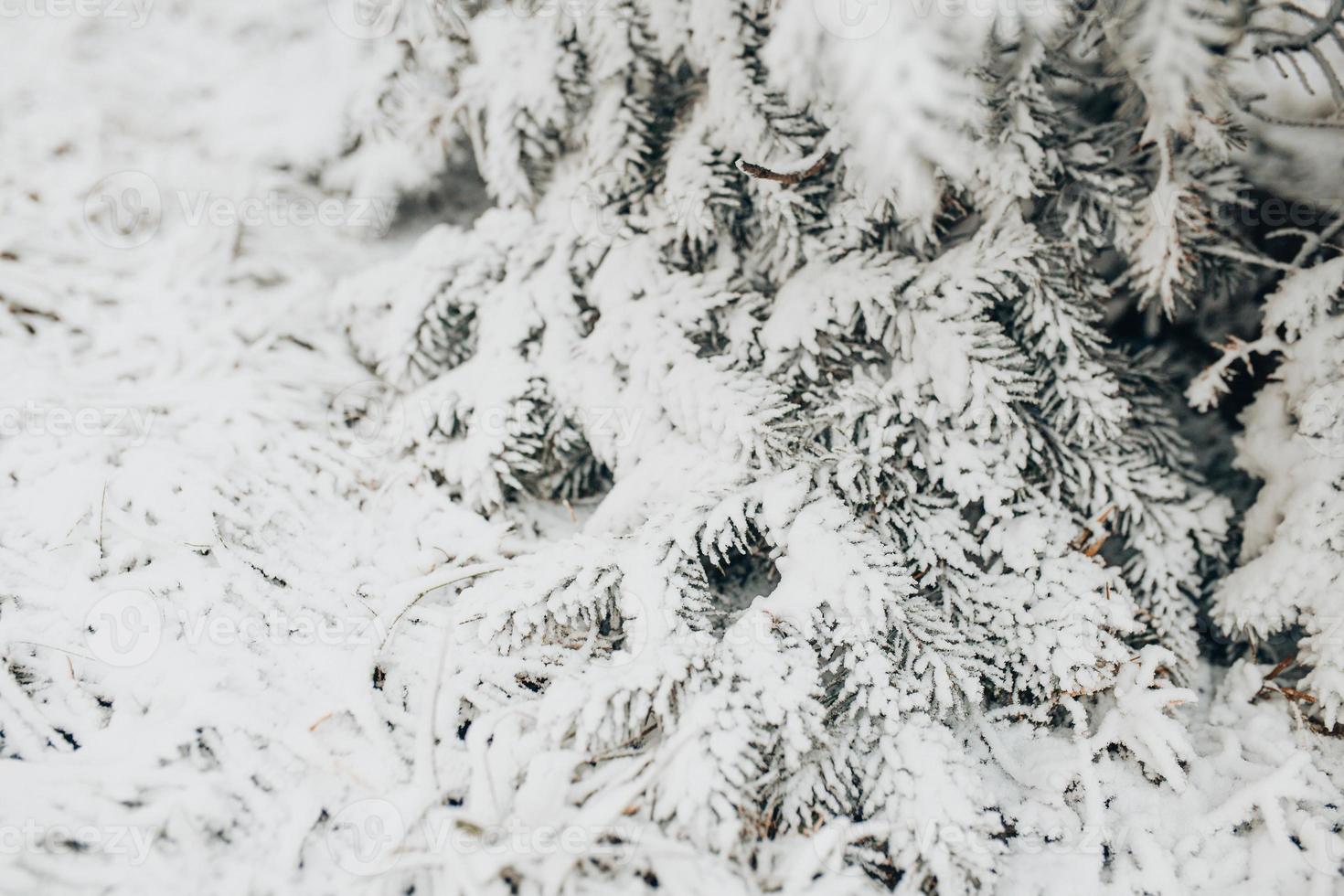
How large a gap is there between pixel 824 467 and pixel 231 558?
1.27 metres

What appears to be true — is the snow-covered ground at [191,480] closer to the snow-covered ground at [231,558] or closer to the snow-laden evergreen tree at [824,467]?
the snow-covered ground at [231,558]

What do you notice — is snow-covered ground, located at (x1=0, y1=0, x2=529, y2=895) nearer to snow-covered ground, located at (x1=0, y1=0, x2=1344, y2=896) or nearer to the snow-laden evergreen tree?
snow-covered ground, located at (x1=0, y1=0, x2=1344, y2=896)

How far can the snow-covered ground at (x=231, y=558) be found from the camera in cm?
119

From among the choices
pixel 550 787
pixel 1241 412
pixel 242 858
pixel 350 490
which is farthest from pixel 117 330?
pixel 1241 412

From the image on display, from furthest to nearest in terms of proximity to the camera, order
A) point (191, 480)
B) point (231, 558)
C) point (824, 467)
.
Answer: point (191, 480), point (231, 558), point (824, 467)

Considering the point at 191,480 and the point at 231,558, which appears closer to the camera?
the point at 231,558

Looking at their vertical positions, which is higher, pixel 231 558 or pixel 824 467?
pixel 824 467

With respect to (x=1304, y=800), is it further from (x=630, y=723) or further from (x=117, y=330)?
(x=117, y=330)

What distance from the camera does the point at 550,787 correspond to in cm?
115

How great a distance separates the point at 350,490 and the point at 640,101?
3.82 feet

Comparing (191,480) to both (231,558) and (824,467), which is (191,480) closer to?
(231,558)

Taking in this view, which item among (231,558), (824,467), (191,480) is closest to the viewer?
(824,467)

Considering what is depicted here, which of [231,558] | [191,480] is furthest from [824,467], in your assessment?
[191,480]

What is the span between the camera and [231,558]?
157 cm
